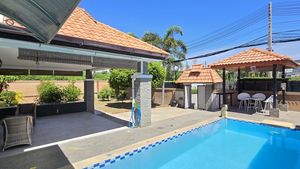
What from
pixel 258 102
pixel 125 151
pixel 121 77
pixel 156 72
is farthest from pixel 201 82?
pixel 125 151

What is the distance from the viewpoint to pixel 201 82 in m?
15.7

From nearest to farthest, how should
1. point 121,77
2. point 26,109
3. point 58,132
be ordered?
point 58,132 < point 26,109 < point 121,77

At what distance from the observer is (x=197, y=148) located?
309 inches

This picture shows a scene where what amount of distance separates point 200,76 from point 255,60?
460cm

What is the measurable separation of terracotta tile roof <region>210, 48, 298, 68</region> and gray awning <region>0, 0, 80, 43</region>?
42.7 feet

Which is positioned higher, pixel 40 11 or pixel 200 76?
pixel 40 11

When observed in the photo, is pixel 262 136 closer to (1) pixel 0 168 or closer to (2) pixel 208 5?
(1) pixel 0 168

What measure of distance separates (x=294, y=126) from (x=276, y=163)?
4.72 metres

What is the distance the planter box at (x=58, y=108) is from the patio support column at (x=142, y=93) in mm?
7534

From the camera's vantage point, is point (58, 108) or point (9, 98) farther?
point (9, 98)

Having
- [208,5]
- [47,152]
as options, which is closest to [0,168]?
[47,152]

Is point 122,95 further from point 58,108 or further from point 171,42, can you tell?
point 171,42

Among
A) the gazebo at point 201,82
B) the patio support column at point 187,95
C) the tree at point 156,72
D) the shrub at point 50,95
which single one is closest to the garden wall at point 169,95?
the patio support column at point 187,95

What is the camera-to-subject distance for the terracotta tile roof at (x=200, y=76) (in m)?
15.6
